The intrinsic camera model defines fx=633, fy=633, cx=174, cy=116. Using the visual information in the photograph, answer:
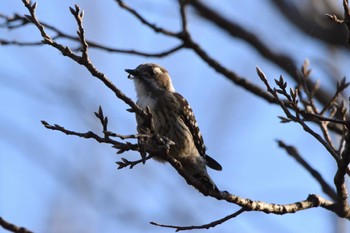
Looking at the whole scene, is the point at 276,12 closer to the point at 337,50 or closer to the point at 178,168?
the point at 337,50

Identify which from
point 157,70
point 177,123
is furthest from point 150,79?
point 177,123

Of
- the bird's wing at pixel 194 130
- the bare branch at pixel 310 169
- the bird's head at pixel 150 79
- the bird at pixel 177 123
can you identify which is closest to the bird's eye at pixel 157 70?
the bird's head at pixel 150 79

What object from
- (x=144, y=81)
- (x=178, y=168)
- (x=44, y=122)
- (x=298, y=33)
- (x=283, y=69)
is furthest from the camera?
(x=298, y=33)

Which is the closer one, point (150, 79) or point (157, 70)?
point (150, 79)

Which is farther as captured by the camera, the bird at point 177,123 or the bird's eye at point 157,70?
the bird's eye at point 157,70

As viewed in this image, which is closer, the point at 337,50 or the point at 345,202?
the point at 345,202

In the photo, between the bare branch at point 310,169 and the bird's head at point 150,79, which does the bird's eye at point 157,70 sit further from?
the bare branch at point 310,169

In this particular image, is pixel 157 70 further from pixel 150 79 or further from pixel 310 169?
pixel 310 169

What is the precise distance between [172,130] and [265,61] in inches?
77.1

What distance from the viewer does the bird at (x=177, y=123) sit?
5.55 m

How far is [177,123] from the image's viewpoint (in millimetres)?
5637

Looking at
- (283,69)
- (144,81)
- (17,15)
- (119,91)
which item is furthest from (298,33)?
(119,91)

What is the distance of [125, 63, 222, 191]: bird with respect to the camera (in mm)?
5555

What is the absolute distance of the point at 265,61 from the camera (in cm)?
707
